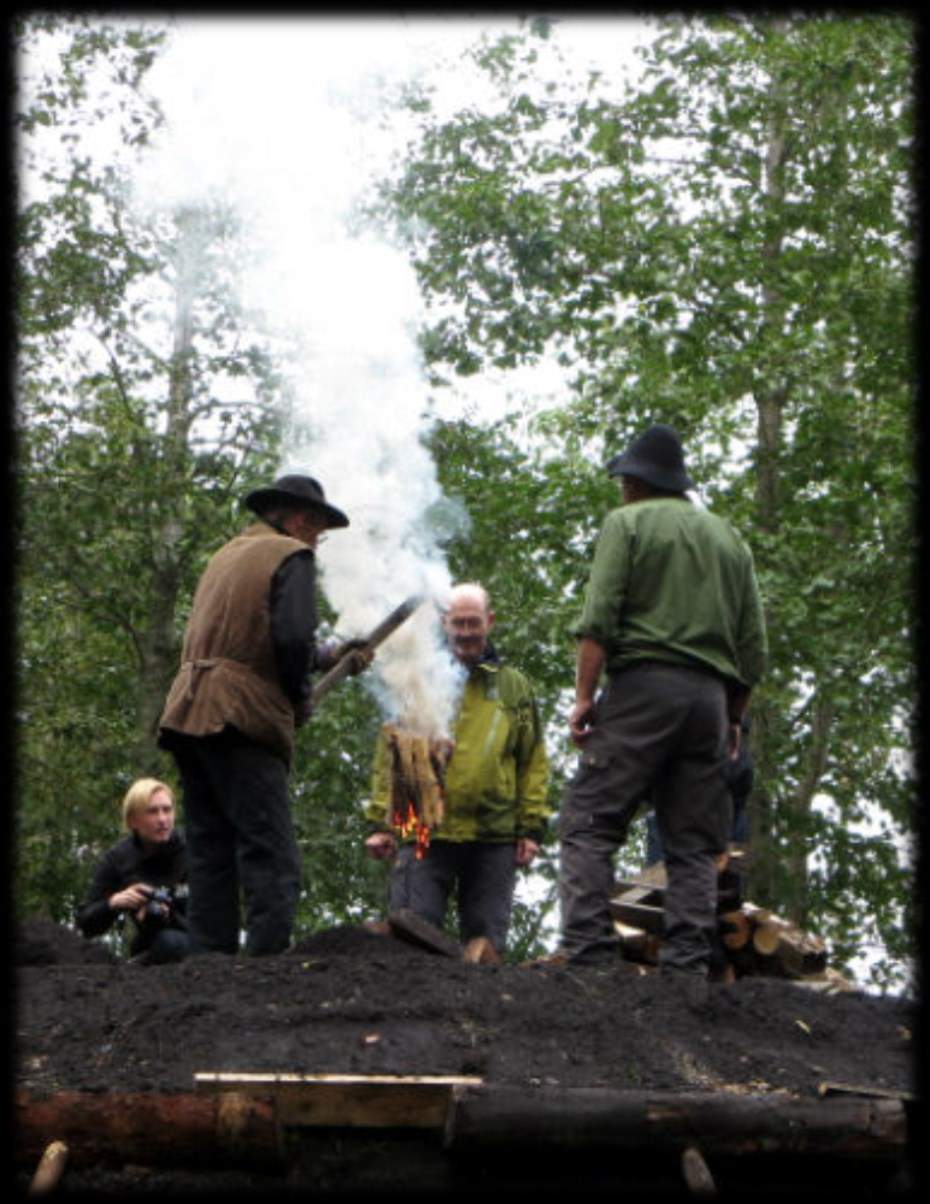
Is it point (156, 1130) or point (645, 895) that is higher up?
point (645, 895)

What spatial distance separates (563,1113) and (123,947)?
51.6 ft

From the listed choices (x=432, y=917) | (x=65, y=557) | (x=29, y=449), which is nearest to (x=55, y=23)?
(x=29, y=449)

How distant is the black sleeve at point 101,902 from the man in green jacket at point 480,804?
1423 millimetres

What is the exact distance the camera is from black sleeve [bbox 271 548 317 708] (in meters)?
7.11

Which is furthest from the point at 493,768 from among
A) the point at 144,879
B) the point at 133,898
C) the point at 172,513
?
the point at 172,513

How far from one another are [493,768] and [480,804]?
0.18 m

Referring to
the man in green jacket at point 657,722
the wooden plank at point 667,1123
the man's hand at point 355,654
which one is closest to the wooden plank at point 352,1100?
the wooden plank at point 667,1123

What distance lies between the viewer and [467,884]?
329 inches

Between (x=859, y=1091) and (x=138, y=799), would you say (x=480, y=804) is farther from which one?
(x=859, y=1091)

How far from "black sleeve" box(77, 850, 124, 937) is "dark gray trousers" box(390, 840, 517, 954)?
60.1 inches

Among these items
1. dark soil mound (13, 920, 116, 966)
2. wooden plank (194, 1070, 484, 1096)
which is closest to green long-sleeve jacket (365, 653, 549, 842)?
dark soil mound (13, 920, 116, 966)

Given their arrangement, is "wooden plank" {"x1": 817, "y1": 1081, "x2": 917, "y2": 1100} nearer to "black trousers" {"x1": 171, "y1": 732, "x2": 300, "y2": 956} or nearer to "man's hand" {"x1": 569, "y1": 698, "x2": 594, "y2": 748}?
"man's hand" {"x1": 569, "y1": 698, "x2": 594, "y2": 748}

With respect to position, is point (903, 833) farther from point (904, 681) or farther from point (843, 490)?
point (843, 490)

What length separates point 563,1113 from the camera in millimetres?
4562
